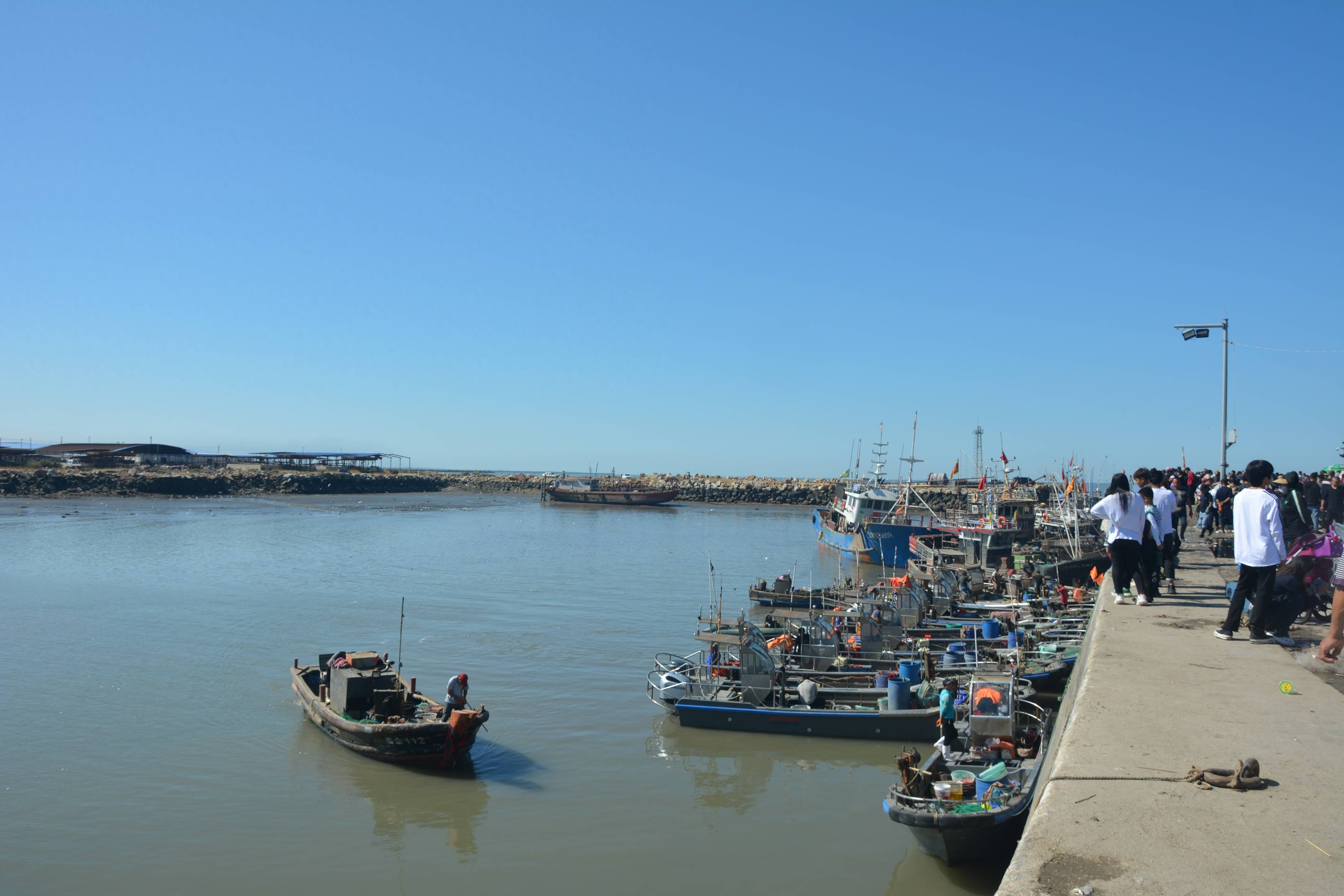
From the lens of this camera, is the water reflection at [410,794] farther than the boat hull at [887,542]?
No

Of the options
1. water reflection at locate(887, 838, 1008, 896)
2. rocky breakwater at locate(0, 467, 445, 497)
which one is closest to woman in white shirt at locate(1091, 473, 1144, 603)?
water reflection at locate(887, 838, 1008, 896)

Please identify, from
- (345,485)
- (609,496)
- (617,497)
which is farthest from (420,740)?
(345,485)

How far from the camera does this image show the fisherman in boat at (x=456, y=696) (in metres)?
13.7

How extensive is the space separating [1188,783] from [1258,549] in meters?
3.78

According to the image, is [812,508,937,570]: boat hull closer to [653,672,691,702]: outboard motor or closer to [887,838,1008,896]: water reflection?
[653,672,691,702]: outboard motor

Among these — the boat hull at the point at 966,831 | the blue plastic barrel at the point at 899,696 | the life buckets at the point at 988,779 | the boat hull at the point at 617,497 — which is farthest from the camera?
the boat hull at the point at 617,497

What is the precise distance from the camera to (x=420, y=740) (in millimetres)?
13477

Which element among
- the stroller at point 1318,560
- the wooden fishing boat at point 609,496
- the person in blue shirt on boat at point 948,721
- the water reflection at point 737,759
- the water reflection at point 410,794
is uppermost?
the stroller at point 1318,560

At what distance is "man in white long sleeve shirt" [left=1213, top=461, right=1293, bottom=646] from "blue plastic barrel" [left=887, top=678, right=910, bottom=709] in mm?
6604

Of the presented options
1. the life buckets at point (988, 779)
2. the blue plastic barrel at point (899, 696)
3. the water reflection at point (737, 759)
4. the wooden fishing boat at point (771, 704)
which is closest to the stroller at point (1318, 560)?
the life buckets at point (988, 779)

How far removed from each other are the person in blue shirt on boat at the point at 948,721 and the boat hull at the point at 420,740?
23.0 feet

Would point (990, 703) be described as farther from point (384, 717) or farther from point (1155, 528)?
point (384, 717)

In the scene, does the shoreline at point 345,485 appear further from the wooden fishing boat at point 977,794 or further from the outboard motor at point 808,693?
the wooden fishing boat at point 977,794

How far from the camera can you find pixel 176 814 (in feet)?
40.4
